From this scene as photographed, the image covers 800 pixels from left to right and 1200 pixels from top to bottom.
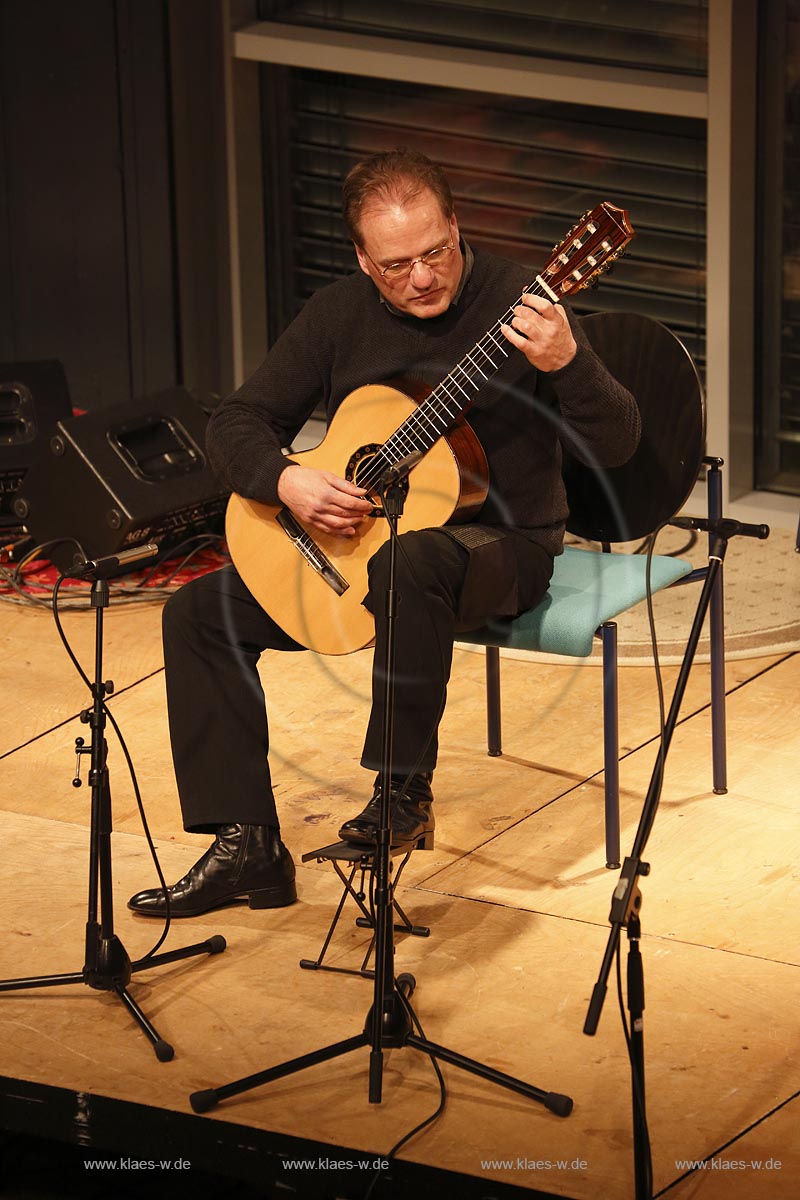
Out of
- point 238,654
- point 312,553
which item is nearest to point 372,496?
point 312,553

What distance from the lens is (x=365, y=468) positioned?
2.99 m

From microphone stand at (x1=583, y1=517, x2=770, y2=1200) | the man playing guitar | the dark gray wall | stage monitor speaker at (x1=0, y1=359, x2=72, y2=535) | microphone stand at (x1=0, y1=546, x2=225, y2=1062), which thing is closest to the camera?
microphone stand at (x1=583, y1=517, x2=770, y2=1200)

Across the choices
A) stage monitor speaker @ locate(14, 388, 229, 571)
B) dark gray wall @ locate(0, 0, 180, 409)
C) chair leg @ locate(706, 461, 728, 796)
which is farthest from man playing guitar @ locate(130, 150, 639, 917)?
dark gray wall @ locate(0, 0, 180, 409)

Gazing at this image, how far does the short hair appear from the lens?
2852 mm

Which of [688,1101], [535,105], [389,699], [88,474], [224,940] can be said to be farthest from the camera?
[535,105]

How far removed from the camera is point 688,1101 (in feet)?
7.86

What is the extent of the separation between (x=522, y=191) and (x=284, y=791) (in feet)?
8.19

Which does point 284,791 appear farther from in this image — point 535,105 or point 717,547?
point 535,105

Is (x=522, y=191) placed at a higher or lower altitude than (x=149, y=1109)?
higher

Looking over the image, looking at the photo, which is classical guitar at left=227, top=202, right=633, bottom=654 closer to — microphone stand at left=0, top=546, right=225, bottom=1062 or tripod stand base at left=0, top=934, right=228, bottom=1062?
microphone stand at left=0, top=546, right=225, bottom=1062

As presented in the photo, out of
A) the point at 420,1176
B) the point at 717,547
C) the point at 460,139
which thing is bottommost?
the point at 420,1176

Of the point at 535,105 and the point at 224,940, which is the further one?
the point at 535,105

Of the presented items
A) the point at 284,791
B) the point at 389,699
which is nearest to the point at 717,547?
the point at 389,699
